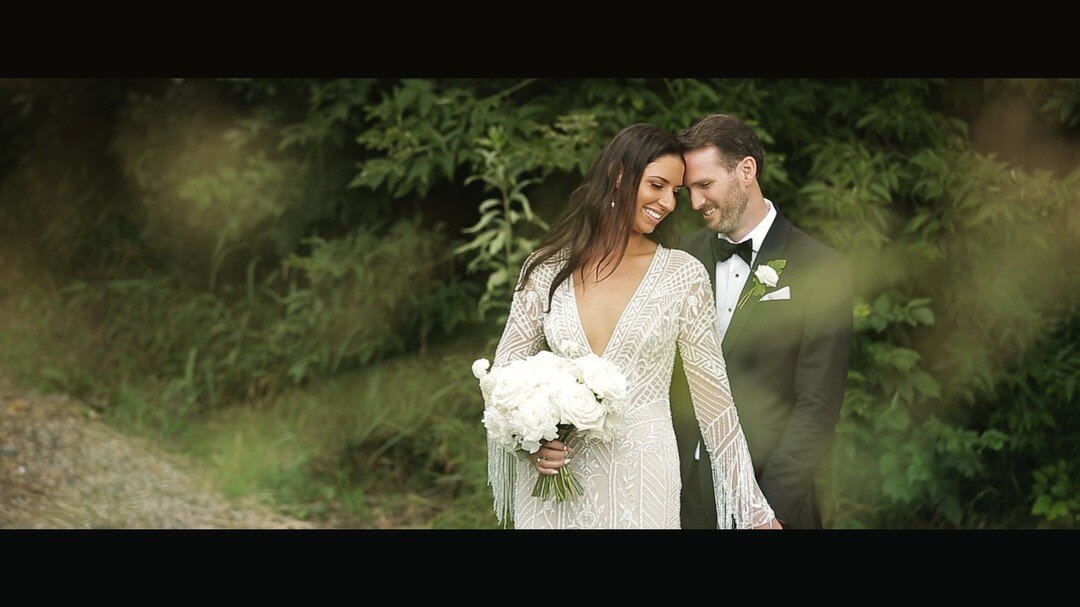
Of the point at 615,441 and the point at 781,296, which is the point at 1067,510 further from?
the point at 615,441

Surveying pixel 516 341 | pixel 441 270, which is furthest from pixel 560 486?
pixel 441 270

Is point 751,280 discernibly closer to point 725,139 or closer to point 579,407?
point 725,139

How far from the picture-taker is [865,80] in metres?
6.38

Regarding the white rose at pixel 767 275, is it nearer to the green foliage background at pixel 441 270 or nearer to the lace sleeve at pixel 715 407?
the lace sleeve at pixel 715 407

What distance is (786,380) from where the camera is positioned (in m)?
3.98

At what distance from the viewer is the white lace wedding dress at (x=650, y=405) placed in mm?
3564

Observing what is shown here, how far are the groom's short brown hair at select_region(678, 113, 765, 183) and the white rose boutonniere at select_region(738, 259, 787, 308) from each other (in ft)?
1.24

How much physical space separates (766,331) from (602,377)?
0.91 metres

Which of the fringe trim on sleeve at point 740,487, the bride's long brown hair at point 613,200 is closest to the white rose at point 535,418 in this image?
the bride's long brown hair at point 613,200

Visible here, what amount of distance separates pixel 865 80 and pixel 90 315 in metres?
5.47

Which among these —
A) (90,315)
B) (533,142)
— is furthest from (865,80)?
(90,315)

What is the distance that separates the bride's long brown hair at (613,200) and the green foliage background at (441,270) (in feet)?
7.88

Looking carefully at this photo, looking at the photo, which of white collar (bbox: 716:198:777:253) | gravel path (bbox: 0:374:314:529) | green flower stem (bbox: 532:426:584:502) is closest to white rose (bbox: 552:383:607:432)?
green flower stem (bbox: 532:426:584:502)

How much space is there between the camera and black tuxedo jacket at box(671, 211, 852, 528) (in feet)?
12.7
